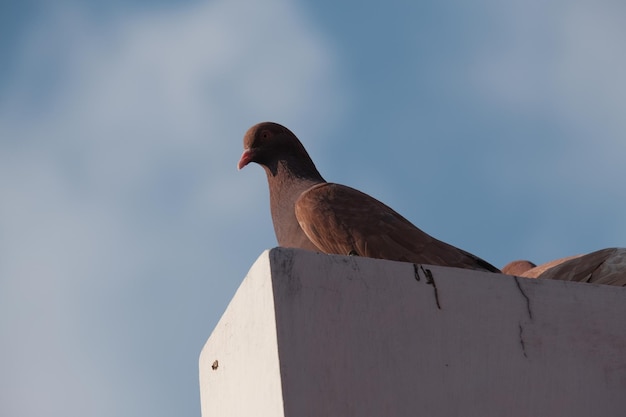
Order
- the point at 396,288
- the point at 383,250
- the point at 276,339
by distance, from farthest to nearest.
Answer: the point at 383,250, the point at 396,288, the point at 276,339

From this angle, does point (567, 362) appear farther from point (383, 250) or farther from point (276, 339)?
point (383, 250)

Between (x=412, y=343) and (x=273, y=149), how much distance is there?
2.81 metres

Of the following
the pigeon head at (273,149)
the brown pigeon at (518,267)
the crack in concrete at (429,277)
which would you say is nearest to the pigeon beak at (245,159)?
the pigeon head at (273,149)

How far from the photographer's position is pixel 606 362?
11.0 feet

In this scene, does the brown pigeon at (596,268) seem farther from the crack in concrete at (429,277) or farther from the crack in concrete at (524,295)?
the crack in concrete at (429,277)

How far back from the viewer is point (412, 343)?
10.2 feet

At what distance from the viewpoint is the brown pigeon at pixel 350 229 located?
4.64 meters

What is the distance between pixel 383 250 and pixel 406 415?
1748mm

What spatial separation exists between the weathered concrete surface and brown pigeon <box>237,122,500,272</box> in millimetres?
1233

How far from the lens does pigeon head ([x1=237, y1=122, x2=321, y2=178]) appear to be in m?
5.72

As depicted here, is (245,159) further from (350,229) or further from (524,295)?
(524,295)

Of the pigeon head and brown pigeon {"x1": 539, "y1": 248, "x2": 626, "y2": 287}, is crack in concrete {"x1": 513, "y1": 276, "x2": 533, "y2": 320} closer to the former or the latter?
brown pigeon {"x1": 539, "y1": 248, "x2": 626, "y2": 287}

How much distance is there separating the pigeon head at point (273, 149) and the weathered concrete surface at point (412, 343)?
2.39m

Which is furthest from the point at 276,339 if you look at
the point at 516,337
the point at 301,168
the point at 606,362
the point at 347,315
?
the point at 301,168
